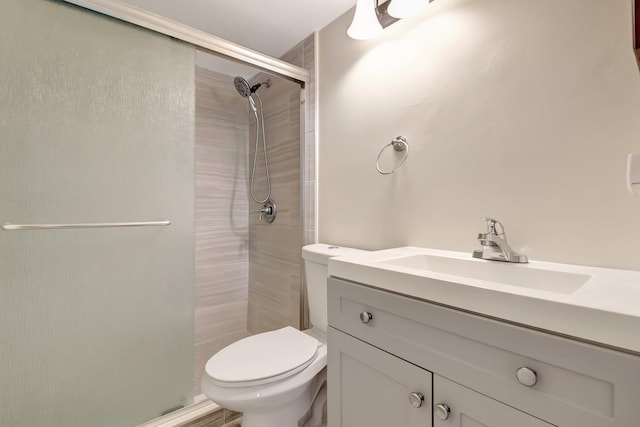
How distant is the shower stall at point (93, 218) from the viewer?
100 cm

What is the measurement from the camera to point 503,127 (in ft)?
3.07

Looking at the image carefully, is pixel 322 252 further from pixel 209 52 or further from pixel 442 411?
pixel 209 52

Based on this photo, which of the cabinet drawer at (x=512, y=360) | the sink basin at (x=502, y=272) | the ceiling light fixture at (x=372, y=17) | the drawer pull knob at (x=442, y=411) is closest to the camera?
the cabinet drawer at (x=512, y=360)

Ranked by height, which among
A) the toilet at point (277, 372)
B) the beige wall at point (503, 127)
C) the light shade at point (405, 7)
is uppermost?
the light shade at point (405, 7)

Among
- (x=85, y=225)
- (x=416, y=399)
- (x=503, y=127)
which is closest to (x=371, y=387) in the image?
(x=416, y=399)

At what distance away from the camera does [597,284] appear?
1.93ft

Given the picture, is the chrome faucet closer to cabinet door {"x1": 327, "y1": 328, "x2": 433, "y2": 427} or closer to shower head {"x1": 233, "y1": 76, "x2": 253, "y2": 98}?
cabinet door {"x1": 327, "y1": 328, "x2": 433, "y2": 427}

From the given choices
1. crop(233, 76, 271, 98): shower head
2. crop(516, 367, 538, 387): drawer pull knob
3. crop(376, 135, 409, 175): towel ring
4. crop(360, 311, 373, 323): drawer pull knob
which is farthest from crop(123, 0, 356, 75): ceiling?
crop(516, 367, 538, 387): drawer pull knob

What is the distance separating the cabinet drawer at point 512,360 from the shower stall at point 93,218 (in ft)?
3.29

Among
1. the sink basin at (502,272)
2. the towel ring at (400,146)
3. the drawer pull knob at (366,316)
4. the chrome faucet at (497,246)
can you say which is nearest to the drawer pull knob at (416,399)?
the drawer pull knob at (366,316)

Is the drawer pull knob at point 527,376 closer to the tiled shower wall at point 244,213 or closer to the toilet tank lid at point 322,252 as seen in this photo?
the toilet tank lid at point 322,252

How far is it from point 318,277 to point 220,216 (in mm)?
1090

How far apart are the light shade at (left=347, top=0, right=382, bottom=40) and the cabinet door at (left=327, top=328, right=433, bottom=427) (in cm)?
118

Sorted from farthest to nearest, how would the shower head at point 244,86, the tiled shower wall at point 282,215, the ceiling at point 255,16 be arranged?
the shower head at point 244,86
the tiled shower wall at point 282,215
the ceiling at point 255,16
